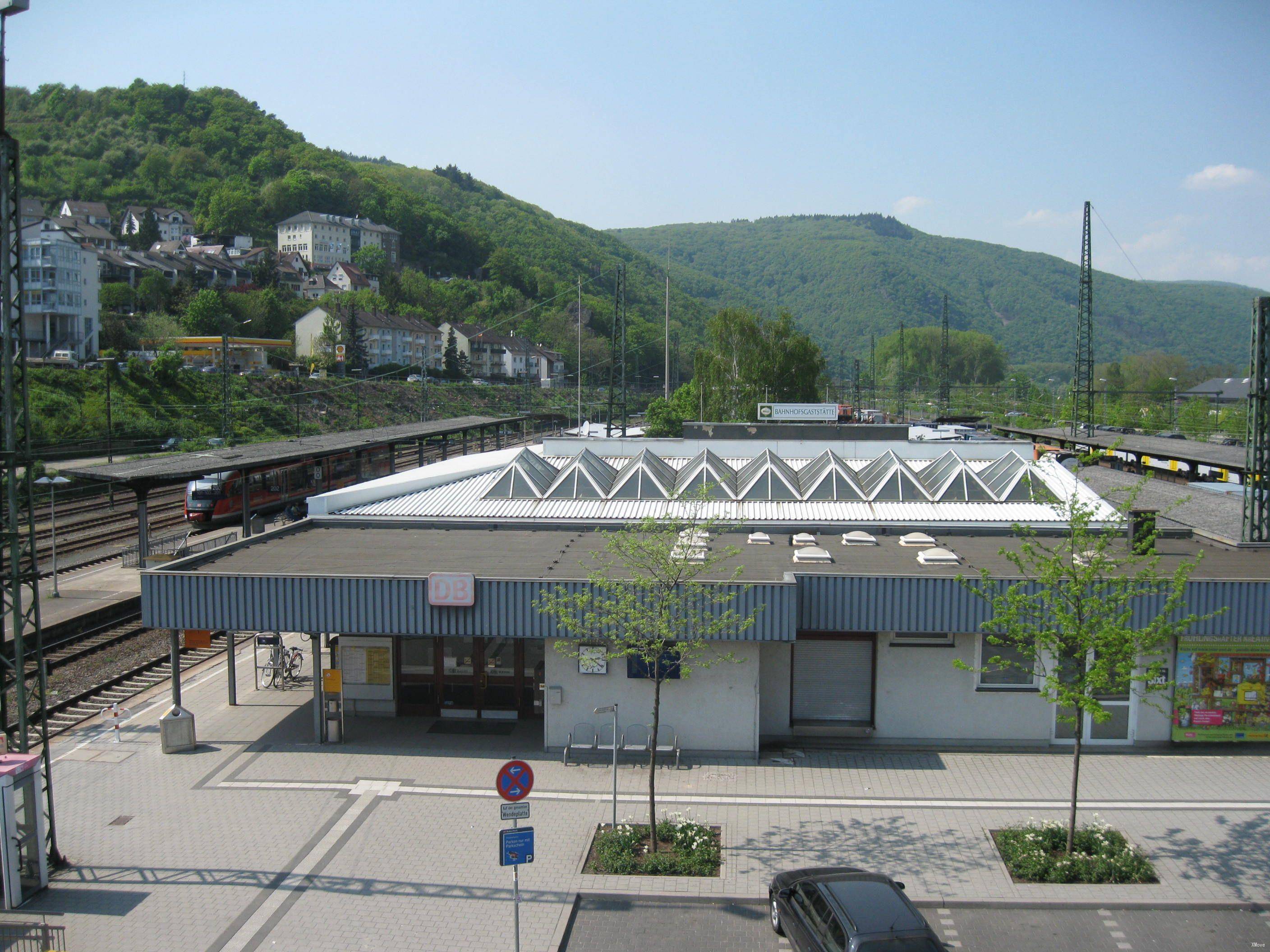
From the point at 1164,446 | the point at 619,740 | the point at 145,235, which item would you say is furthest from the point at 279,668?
the point at 145,235

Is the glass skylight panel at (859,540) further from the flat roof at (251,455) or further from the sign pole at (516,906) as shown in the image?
the flat roof at (251,455)

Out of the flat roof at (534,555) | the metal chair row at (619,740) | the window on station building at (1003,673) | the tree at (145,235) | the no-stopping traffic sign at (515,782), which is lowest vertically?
the metal chair row at (619,740)

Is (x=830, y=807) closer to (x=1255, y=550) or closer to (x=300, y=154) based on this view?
(x=1255, y=550)

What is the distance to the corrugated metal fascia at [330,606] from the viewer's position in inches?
578

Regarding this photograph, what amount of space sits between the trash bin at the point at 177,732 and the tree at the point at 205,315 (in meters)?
83.3

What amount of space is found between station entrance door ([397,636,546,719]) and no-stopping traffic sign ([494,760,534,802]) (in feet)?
23.4

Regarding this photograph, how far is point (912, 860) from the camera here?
38.2 ft

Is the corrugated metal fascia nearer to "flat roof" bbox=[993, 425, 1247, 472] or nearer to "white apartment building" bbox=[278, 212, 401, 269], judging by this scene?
"flat roof" bbox=[993, 425, 1247, 472]

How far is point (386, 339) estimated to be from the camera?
11012 cm

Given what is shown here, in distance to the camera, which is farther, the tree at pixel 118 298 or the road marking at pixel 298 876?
the tree at pixel 118 298

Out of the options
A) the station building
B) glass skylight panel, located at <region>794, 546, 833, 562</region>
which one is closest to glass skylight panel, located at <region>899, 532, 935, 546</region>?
the station building

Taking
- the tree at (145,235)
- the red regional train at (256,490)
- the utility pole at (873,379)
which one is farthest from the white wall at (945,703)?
the tree at (145,235)

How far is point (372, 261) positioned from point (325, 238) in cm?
1015

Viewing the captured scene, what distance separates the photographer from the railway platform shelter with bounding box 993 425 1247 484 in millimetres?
33219
